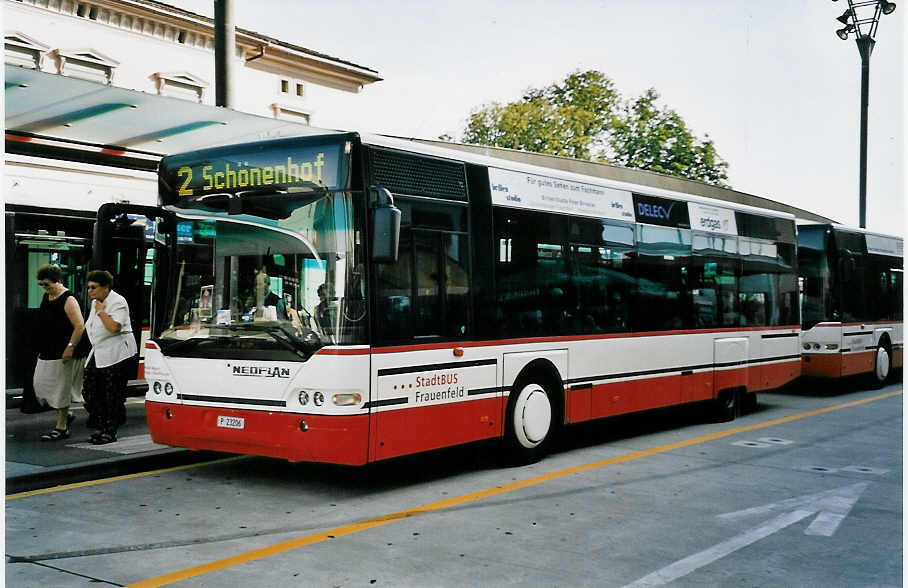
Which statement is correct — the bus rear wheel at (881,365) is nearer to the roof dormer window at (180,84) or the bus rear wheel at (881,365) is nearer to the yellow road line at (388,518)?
the yellow road line at (388,518)

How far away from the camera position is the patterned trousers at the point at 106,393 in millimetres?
9438

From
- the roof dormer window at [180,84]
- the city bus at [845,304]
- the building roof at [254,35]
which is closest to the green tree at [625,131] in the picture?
the building roof at [254,35]

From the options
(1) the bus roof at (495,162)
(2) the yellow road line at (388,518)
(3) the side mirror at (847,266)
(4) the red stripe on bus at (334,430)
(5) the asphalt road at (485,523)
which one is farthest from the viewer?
(3) the side mirror at (847,266)

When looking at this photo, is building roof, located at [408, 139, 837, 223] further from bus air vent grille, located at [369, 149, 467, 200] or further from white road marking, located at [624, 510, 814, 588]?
white road marking, located at [624, 510, 814, 588]

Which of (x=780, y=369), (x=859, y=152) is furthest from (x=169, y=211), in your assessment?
(x=859, y=152)

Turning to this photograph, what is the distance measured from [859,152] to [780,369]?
46.7 ft

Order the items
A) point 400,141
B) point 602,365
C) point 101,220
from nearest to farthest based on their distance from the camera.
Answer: point 400,141 → point 101,220 → point 602,365

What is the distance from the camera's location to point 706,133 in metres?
62.4

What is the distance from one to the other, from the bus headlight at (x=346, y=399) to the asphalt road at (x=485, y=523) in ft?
2.61

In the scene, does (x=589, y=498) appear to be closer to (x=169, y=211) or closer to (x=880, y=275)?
(x=169, y=211)

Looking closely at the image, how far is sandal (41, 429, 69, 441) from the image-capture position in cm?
958

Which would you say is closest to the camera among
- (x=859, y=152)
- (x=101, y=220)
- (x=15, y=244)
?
(x=101, y=220)

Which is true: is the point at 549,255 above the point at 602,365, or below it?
above

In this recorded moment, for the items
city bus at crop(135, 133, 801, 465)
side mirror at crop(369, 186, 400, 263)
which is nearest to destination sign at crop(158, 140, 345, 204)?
city bus at crop(135, 133, 801, 465)
